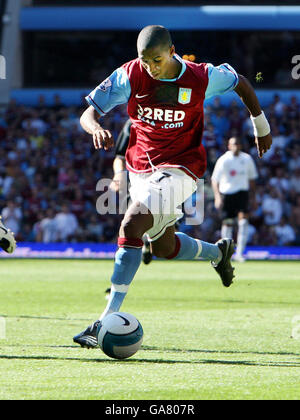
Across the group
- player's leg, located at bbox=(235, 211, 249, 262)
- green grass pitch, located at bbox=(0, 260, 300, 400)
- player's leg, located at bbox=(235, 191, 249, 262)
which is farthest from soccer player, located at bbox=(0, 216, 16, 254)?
player's leg, located at bbox=(235, 211, 249, 262)

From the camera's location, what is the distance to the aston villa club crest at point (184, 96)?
24.3ft

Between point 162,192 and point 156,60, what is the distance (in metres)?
1.02

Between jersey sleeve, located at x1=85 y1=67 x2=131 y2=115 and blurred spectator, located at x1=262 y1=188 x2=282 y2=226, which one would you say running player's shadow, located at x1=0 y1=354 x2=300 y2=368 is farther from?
blurred spectator, located at x1=262 y1=188 x2=282 y2=226

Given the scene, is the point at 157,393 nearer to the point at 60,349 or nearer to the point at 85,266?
the point at 60,349

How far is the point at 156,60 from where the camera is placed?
689 cm

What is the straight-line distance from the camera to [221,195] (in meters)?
18.5

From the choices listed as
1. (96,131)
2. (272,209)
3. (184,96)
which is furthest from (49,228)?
(96,131)

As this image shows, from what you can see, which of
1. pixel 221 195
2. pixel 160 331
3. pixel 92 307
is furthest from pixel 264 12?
pixel 160 331

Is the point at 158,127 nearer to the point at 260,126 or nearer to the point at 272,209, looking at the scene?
the point at 260,126

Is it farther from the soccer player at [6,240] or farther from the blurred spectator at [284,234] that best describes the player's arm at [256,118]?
the blurred spectator at [284,234]

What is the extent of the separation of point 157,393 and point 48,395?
0.61 m

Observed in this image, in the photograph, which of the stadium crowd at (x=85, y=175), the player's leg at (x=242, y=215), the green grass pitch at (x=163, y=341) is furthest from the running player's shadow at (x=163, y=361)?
the stadium crowd at (x=85, y=175)

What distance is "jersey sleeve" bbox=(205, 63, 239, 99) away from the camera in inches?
298
